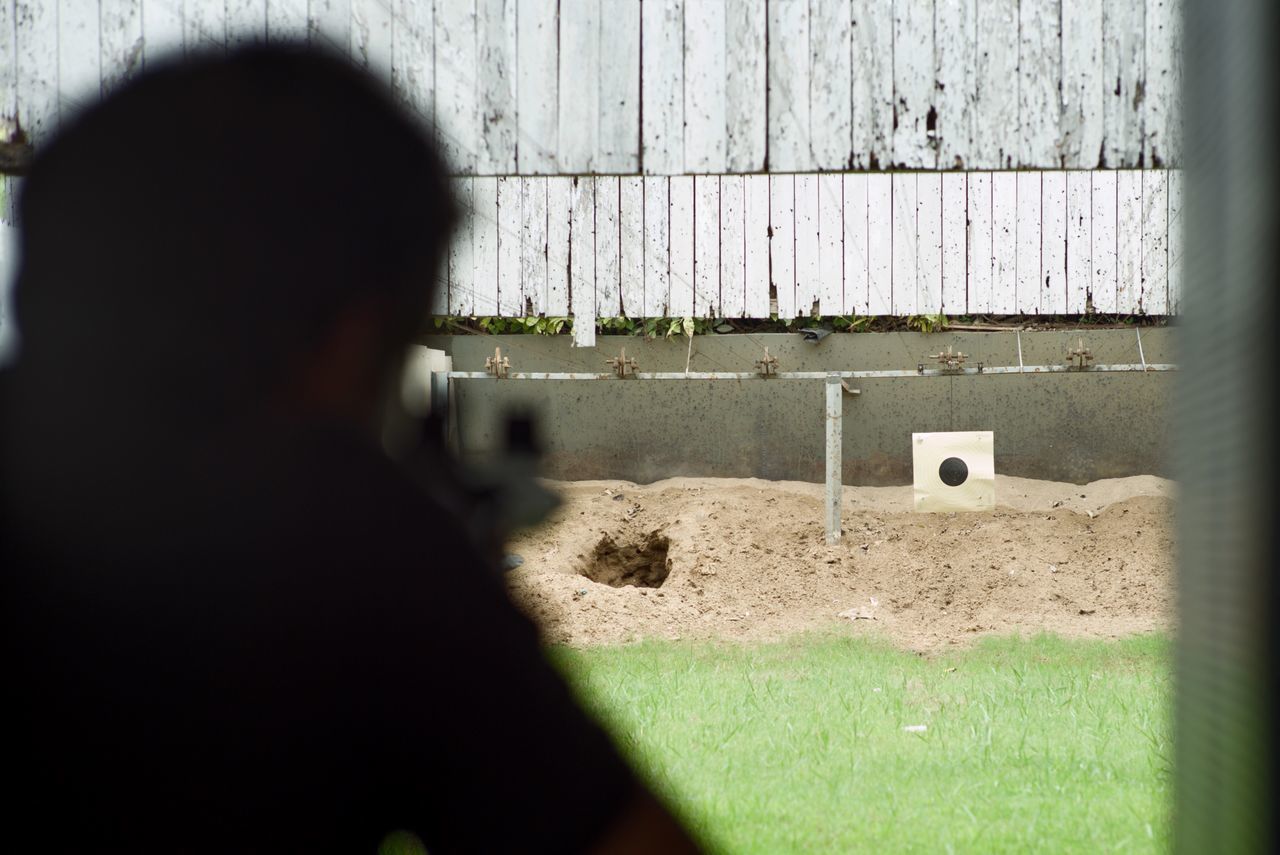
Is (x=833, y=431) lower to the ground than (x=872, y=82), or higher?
lower

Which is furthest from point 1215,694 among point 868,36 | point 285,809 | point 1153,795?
point 868,36

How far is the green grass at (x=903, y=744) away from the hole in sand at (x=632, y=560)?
2.66 metres

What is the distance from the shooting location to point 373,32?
4.34 meters

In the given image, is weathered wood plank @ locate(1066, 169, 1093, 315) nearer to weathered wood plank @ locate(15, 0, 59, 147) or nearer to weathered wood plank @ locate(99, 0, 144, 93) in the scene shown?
weathered wood plank @ locate(99, 0, 144, 93)

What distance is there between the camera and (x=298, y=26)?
3.81m

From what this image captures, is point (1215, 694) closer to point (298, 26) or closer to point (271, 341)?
point (271, 341)

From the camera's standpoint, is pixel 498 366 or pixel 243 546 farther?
pixel 498 366

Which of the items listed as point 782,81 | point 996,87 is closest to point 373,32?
point 782,81

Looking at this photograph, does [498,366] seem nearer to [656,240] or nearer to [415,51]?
[656,240]

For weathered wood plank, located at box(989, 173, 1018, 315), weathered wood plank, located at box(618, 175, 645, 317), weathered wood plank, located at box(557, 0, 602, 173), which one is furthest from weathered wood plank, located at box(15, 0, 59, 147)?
weathered wood plank, located at box(989, 173, 1018, 315)

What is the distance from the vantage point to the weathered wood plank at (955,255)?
7.05 m

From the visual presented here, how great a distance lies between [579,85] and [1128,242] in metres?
3.92

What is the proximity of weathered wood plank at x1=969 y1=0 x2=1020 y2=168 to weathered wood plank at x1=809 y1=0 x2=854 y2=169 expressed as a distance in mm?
462

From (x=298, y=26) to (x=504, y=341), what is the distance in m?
5.78
